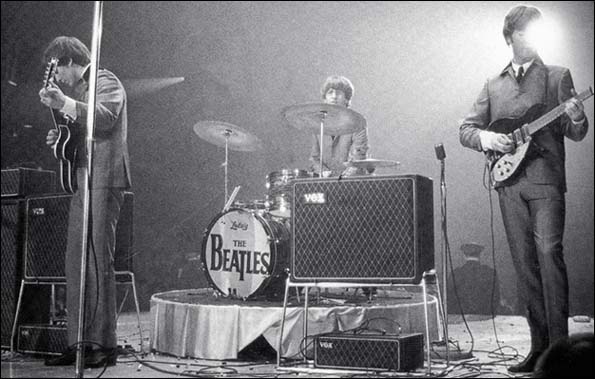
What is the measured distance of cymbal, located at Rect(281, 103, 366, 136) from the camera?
4.20 metres

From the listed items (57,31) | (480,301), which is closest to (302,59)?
(57,31)

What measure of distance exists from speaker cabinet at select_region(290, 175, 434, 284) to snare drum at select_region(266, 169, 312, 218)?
1.22m

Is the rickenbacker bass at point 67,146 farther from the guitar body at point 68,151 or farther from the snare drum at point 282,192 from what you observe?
the snare drum at point 282,192

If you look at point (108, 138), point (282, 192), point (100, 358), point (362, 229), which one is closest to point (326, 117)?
point (282, 192)

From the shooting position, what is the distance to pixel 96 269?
3385 millimetres

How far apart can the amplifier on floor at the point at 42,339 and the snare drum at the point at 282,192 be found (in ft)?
5.43

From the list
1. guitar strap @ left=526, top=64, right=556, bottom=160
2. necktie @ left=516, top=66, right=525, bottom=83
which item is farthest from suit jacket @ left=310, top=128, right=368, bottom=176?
guitar strap @ left=526, top=64, right=556, bottom=160

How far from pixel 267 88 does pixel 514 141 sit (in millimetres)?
4434

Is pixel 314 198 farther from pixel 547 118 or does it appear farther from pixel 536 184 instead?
pixel 547 118

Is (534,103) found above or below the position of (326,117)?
below

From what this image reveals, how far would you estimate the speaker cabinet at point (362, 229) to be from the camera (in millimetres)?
3170

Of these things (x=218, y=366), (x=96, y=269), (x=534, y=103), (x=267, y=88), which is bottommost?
(x=218, y=366)

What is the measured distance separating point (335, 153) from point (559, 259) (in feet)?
8.44

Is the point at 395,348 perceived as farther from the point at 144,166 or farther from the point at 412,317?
the point at 144,166
